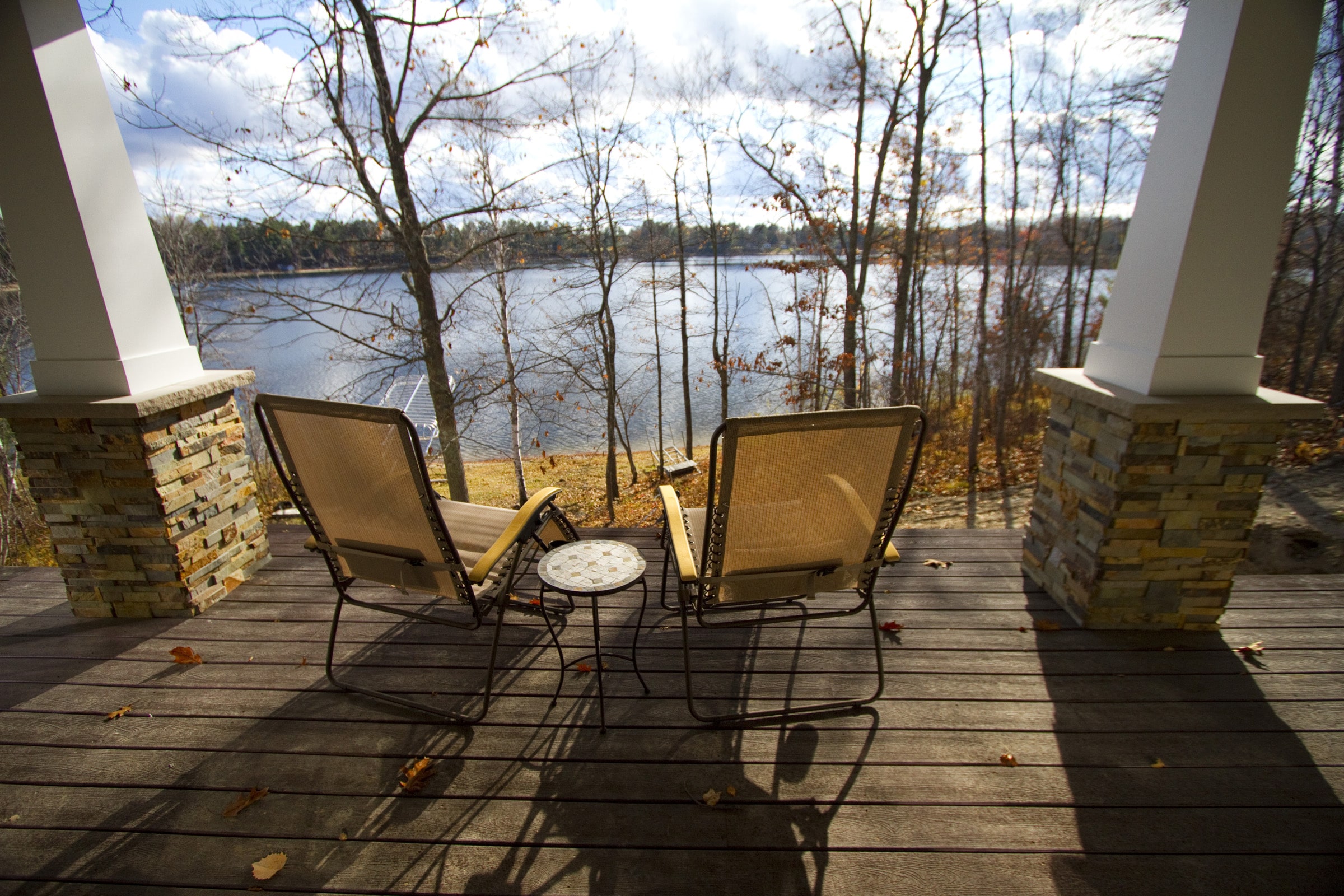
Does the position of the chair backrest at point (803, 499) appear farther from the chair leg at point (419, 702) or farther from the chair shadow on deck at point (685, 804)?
the chair leg at point (419, 702)

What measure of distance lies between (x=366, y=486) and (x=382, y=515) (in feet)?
0.36

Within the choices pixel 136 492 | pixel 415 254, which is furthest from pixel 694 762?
pixel 415 254

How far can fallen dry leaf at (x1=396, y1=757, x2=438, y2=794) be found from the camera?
63.6 inches

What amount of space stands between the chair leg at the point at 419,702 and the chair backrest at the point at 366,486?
0.60ft

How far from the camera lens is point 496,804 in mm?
1578

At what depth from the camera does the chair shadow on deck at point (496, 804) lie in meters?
1.39

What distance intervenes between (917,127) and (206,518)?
8825mm

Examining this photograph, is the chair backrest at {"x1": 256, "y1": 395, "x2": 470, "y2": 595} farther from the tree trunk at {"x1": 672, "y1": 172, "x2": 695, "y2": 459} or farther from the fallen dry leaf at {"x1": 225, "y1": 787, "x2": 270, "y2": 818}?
the tree trunk at {"x1": 672, "y1": 172, "x2": 695, "y2": 459}

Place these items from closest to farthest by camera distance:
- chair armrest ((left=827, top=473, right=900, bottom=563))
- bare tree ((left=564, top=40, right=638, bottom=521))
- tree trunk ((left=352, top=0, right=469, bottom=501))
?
chair armrest ((left=827, top=473, right=900, bottom=563)), tree trunk ((left=352, top=0, right=469, bottom=501)), bare tree ((left=564, top=40, right=638, bottom=521))

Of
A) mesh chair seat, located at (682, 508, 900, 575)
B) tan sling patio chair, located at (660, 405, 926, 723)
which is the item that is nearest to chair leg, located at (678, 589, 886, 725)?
tan sling patio chair, located at (660, 405, 926, 723)

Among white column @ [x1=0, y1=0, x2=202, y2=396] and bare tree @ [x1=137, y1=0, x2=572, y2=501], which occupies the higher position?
bare tree @ [x1=137, y1=0, x2=572, y2=501]

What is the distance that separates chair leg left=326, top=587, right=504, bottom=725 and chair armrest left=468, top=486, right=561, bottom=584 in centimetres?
16

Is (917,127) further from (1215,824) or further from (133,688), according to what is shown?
(133,688)

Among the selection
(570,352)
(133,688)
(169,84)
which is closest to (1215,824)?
(133,688)
